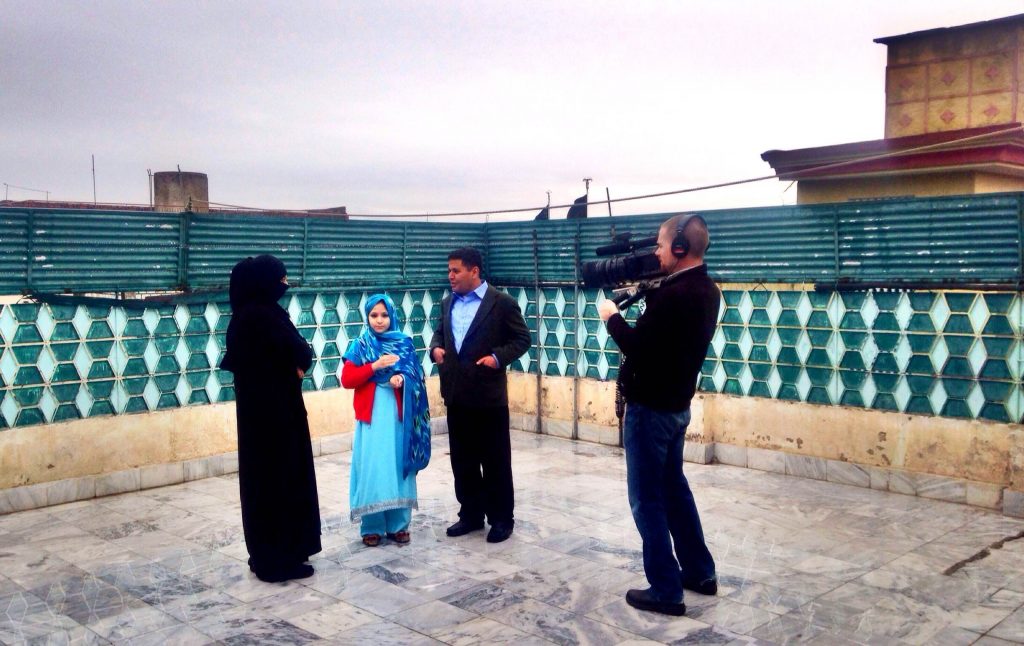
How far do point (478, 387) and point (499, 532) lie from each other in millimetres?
912

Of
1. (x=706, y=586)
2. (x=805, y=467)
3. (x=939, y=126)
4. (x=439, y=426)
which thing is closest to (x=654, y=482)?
(x=706, y=586)

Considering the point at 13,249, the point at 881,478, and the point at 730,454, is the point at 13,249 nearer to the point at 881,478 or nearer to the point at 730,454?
the point at 730,454

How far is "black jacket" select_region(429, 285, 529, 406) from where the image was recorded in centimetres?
588

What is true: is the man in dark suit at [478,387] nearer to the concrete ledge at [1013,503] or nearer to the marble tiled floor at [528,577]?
the marble tiled floor at [528,577]

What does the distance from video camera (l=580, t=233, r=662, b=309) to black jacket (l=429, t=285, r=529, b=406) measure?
1.18m

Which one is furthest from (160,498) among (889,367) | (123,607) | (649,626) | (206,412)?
(889,367)

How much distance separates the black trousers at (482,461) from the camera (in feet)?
19.4

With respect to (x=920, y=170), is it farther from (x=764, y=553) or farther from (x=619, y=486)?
(x=764, y=553)

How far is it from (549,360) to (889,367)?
3.38 metres

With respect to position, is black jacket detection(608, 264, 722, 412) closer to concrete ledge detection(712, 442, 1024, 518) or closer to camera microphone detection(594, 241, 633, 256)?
camera microphone detection(594, 241, 633, 256)

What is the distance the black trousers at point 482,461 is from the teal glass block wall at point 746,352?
2645 mm

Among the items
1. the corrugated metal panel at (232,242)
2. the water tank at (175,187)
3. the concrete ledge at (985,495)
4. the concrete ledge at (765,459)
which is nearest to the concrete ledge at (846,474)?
the concrete ledge at (765,459)

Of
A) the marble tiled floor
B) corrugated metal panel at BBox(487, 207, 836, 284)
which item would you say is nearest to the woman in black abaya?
the marble tiled floor

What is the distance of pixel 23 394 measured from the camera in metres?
6.52
